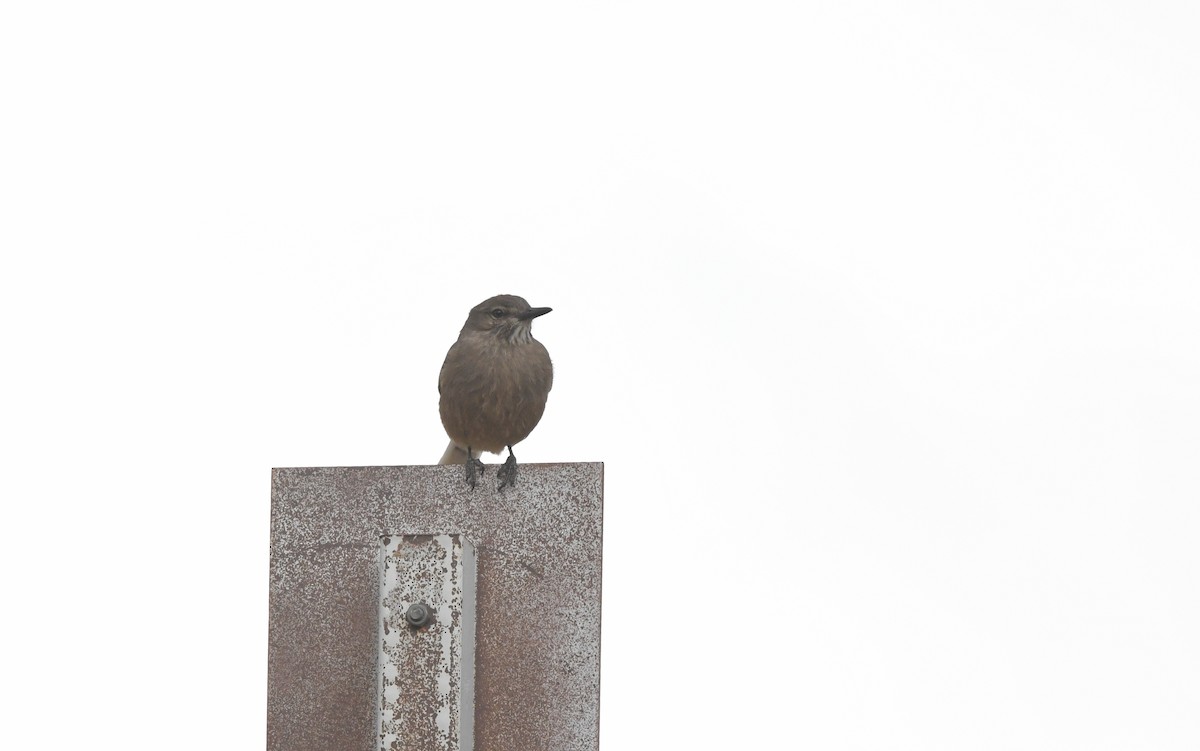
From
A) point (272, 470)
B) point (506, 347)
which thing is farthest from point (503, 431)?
point (272, 470)

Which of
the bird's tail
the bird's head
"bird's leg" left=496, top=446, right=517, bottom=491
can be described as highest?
the bird's head

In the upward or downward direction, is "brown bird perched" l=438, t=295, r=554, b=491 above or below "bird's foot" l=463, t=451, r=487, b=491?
above

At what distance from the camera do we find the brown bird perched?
5.45 meters

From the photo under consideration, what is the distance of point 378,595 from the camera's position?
3.52 m

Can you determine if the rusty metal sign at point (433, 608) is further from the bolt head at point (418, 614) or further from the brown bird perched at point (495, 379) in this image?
the brown bird perched at point (495, 379)

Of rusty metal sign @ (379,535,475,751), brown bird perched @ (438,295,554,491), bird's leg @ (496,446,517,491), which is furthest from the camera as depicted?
brown bird perched @ (438,295,554,491)

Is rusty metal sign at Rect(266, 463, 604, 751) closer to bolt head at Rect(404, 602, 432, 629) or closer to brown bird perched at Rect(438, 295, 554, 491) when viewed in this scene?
bolt head at Rect(404, 602, 432, 629)

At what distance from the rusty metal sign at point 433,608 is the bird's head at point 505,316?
2.10m

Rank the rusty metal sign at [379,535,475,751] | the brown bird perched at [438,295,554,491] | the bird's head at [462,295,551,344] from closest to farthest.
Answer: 1. the rusty metal sign at [379,535,475,751]
2. the brown bird perched at [438,295,554,491]
3. the bird's head at [462,295,551,344]

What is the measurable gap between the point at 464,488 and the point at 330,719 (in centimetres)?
65

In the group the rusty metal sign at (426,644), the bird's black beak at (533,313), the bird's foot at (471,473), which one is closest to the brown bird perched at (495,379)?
the bird's black beak at (533,313)

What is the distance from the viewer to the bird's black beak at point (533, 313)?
563cm

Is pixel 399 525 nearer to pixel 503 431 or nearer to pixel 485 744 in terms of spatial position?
pixel 485 744

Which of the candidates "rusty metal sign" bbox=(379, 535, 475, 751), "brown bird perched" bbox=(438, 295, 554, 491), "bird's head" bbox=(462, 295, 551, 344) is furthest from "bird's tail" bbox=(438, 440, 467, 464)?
"rusty metal sign" bbox=(379, 535, 475, 751)
